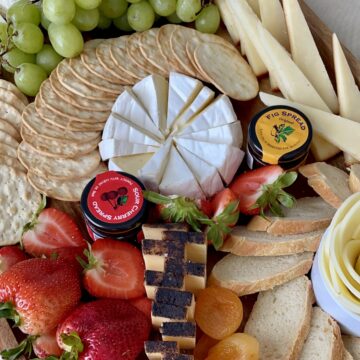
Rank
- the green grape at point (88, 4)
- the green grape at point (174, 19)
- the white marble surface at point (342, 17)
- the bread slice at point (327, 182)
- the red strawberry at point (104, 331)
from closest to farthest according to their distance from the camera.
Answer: the red strawberry at point (104, 331) → the bread slice at point (327, 182) → the green grape at point (88, 4) → the green grape at point (174, 19) → the white marble surface at point (342, 17)

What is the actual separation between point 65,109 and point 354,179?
0.98 m

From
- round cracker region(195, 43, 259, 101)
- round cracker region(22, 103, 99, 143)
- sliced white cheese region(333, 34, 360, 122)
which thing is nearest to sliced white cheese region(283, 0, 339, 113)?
sliced white cheese region(333, 34, 360, 122)

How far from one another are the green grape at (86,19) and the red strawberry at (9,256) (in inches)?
31.9

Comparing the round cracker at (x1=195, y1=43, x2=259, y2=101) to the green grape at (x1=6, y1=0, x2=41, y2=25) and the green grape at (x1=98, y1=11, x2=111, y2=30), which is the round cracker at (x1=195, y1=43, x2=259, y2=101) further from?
the green grape at (x1=6, y1=0, x2=41, y2=25)

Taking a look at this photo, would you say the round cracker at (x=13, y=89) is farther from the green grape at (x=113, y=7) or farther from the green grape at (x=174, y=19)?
the green grape at (x=174, y=19)

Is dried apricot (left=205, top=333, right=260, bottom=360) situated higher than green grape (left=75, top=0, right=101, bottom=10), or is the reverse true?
green grape (left=75, top=0, right=101, bottom=10)

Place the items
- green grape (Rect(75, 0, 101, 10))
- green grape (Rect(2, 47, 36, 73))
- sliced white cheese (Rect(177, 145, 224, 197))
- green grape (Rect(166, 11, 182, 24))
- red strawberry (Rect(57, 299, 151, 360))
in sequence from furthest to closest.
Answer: green grape (Rect(166, 11, 182, 24)) < green grape (Rect(2, 47, 36, 73)) < green grape (Rect(75, 0, 101, 10)) < sliced white cheese (Rect(177, 145, 224, 197)) < red strawberry (Rect(57, 299, 151, 360))

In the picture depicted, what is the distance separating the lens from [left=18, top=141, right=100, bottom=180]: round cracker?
2012 mm

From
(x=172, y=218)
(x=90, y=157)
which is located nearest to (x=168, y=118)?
(x=90, y=157)

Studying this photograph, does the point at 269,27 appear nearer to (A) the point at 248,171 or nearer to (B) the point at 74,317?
Answer: (A) the point at 248,171

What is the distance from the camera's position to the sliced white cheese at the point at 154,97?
6.74ft

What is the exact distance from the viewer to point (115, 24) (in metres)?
2.28

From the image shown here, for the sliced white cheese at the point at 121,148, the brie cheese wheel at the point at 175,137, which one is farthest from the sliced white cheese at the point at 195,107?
the sliced white cheese at the point at 121,148

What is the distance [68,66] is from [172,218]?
2.35 feet
